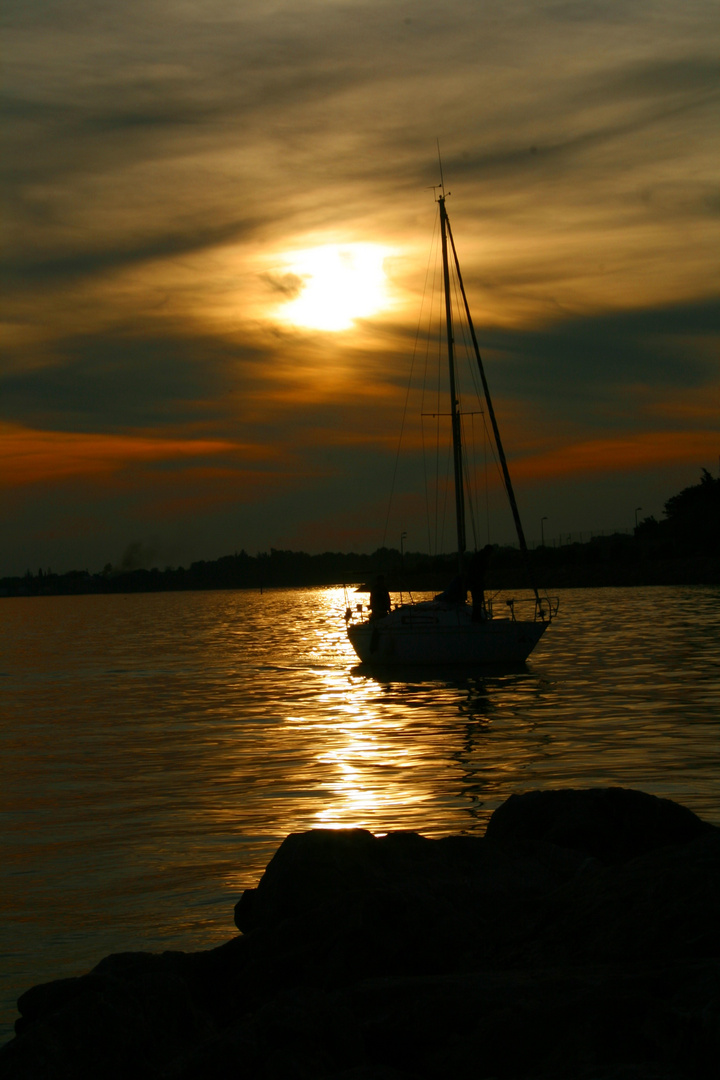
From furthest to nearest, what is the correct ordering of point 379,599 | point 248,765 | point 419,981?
point 379,599 → point 248,765 → point 419,981

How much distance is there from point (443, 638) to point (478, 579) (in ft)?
5.94

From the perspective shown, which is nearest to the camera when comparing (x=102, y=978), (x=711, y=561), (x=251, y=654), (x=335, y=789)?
(x=102, y=978)

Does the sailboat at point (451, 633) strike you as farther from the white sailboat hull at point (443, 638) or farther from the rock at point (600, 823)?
the rock at point (600, 823)

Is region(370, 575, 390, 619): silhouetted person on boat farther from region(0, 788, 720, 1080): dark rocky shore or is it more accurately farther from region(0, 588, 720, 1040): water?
region(0, 788, 720, 1080): dark rocky shore

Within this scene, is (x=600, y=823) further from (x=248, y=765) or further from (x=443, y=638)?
(x=443, y=638)

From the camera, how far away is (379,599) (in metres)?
30.3

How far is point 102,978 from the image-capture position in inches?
214

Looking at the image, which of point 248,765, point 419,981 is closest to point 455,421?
point 248,765

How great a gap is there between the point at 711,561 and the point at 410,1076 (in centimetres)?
11633

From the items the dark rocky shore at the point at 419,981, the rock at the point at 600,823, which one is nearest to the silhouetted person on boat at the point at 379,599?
the rock at the point at 600,823

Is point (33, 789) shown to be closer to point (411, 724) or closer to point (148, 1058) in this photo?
point (411, 724)

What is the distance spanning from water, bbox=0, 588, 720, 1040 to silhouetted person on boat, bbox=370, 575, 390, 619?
188cm

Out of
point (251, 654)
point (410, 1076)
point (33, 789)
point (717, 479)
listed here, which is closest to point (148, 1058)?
point (410, 1076)

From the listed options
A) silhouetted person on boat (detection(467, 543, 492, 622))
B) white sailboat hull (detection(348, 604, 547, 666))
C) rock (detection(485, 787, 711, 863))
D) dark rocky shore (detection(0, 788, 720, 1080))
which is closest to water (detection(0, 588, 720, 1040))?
white sailboat hull (detection(348, 604, 547, 666))
